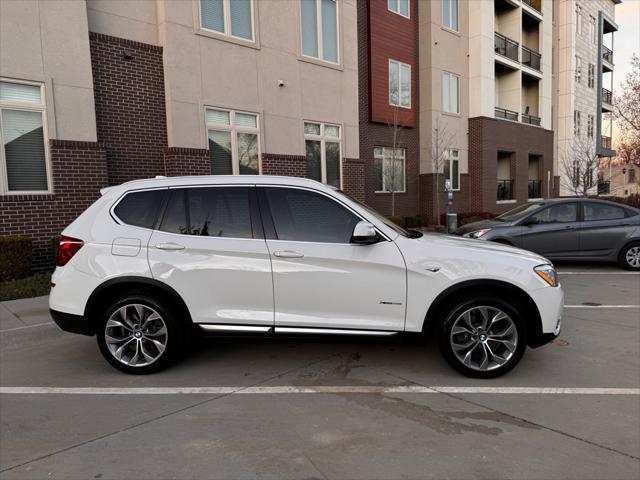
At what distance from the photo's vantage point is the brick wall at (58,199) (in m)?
8.75

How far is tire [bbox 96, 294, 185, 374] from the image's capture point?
4.37 meters

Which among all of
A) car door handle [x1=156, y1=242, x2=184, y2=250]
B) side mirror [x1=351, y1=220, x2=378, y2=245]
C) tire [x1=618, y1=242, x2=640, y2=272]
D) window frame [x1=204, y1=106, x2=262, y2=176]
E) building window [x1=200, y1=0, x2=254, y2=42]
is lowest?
tire [x1=618, y1=242, x2=640, y2=272]

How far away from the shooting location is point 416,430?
338cm

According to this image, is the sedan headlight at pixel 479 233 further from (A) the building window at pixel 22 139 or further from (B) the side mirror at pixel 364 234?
(A) the building window at pixel 22 139

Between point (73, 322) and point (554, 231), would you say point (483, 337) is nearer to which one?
point (73, 322)

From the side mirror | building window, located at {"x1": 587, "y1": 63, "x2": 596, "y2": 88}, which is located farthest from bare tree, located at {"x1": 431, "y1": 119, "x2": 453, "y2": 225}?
building window, located at {"x1": 587, "y1": 63, "x2": 596, "y2": 88}

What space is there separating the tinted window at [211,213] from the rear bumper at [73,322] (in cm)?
117

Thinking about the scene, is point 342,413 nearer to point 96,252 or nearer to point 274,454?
point 274,454

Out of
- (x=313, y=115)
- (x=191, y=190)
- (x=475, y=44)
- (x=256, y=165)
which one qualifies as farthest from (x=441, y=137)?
(x=191, y=190)

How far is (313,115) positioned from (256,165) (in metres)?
2.67

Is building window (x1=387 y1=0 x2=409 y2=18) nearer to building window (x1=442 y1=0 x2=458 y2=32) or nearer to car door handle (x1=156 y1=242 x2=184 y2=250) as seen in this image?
building window (x1=442 y1=0 x2=458 y2=32)

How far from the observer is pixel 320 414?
3.64 metres

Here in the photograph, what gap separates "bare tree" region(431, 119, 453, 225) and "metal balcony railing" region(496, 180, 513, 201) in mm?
5438

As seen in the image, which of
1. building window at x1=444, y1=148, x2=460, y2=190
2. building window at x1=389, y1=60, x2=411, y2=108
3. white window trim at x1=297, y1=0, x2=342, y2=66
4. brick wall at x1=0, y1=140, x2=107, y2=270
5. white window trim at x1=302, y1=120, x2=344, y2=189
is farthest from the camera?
building window at x1=444, y1=148, x2=460, y2=190
